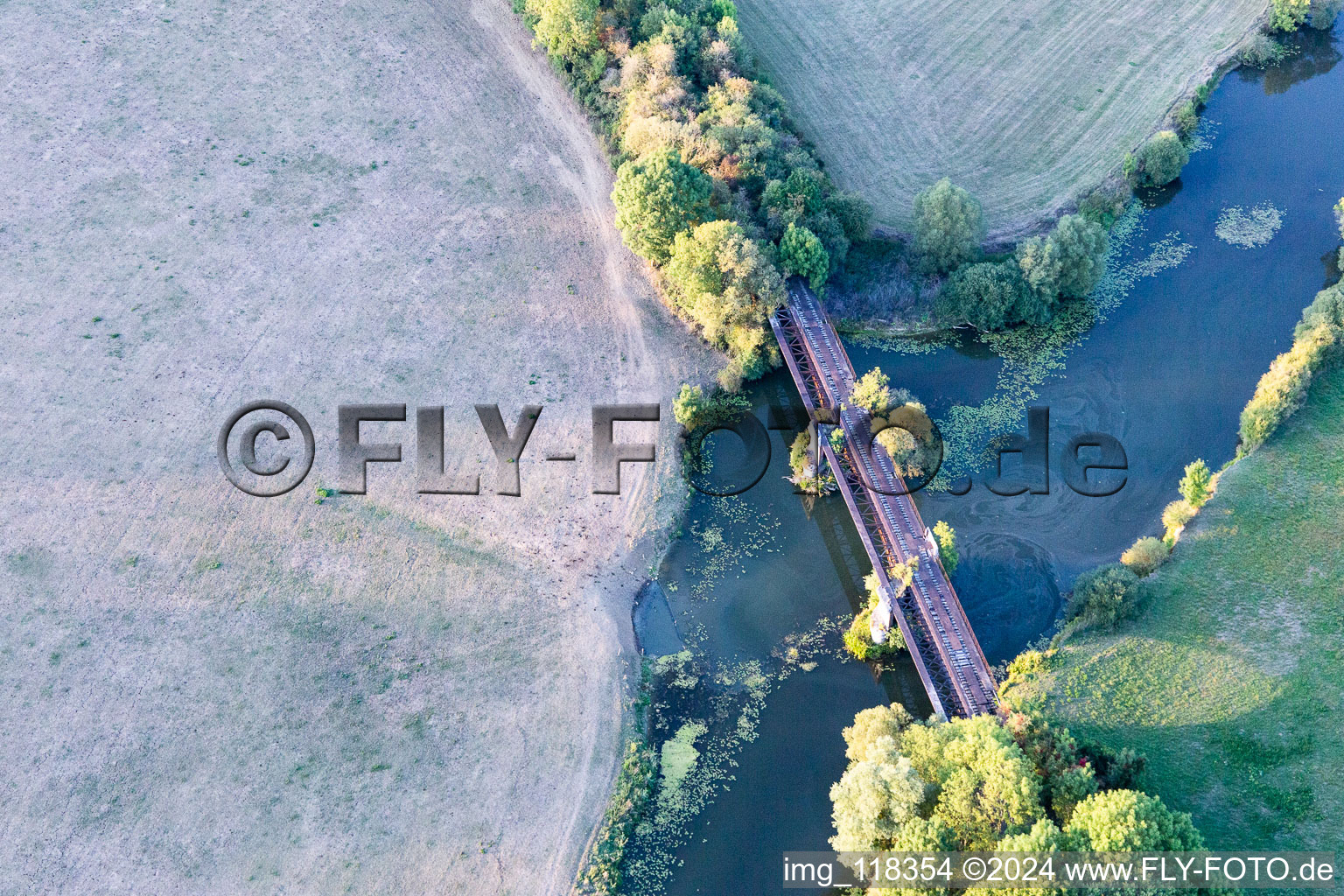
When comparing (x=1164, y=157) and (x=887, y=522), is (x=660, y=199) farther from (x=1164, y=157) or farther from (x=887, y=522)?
(x=1164, y=157)

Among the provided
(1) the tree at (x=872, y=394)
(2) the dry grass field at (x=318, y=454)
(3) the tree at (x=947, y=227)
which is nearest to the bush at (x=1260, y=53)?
(3) the tree at (x=947, y=227)

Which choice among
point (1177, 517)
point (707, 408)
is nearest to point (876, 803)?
point (1177, 517)

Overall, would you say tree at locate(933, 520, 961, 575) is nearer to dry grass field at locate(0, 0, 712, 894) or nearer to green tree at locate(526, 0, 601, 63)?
dry grass field at locate(0, 0, 712, 894)

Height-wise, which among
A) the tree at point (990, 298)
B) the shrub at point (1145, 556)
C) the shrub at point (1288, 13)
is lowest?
the shrub at point (1145, 556)

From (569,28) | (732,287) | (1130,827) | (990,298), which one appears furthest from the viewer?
(569,28)

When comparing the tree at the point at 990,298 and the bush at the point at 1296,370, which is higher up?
the bush at the point at 1296,370

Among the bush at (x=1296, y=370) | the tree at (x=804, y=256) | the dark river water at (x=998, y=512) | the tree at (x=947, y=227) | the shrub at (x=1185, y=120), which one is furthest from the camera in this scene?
the shrub at (x=1185, y=120)

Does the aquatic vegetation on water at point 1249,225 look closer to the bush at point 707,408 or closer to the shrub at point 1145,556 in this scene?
the shrub at point 1145,556
